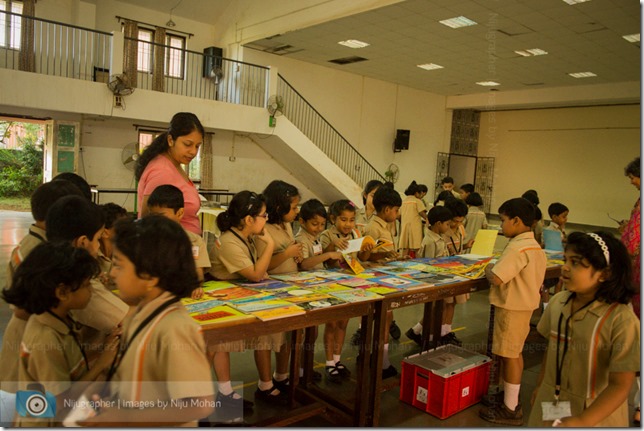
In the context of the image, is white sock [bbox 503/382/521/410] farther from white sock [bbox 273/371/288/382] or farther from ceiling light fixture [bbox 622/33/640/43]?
ceiling light fixture [bbox 622/33/640/43]

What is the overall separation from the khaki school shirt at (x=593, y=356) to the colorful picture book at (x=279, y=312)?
1018mm

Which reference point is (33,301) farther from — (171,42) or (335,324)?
(171,42)

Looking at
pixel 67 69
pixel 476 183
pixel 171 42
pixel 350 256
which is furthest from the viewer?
pixel 476 183

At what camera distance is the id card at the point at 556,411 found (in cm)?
176

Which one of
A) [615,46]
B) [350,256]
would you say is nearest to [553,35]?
[615,46]

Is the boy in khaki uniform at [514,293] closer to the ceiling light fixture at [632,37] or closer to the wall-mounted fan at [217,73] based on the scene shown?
the ceiling light fixture at [632,37]

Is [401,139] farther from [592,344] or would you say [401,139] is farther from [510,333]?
[592,344]

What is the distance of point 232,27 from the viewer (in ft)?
38.5

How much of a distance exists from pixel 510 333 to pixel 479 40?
830 centimetres

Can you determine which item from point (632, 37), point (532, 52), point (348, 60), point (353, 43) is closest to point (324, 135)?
point (348, 60)

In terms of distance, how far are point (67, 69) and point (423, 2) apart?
22.5 feet

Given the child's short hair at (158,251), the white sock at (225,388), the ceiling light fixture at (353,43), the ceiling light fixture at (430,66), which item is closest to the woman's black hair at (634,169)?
the white sock at (225,388)

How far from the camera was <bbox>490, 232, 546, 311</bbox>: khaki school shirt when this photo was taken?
2.92 m

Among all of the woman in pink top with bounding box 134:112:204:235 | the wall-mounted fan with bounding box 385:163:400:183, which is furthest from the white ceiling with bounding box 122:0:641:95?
the woman in pink top with bounding box 134:112:204:235
